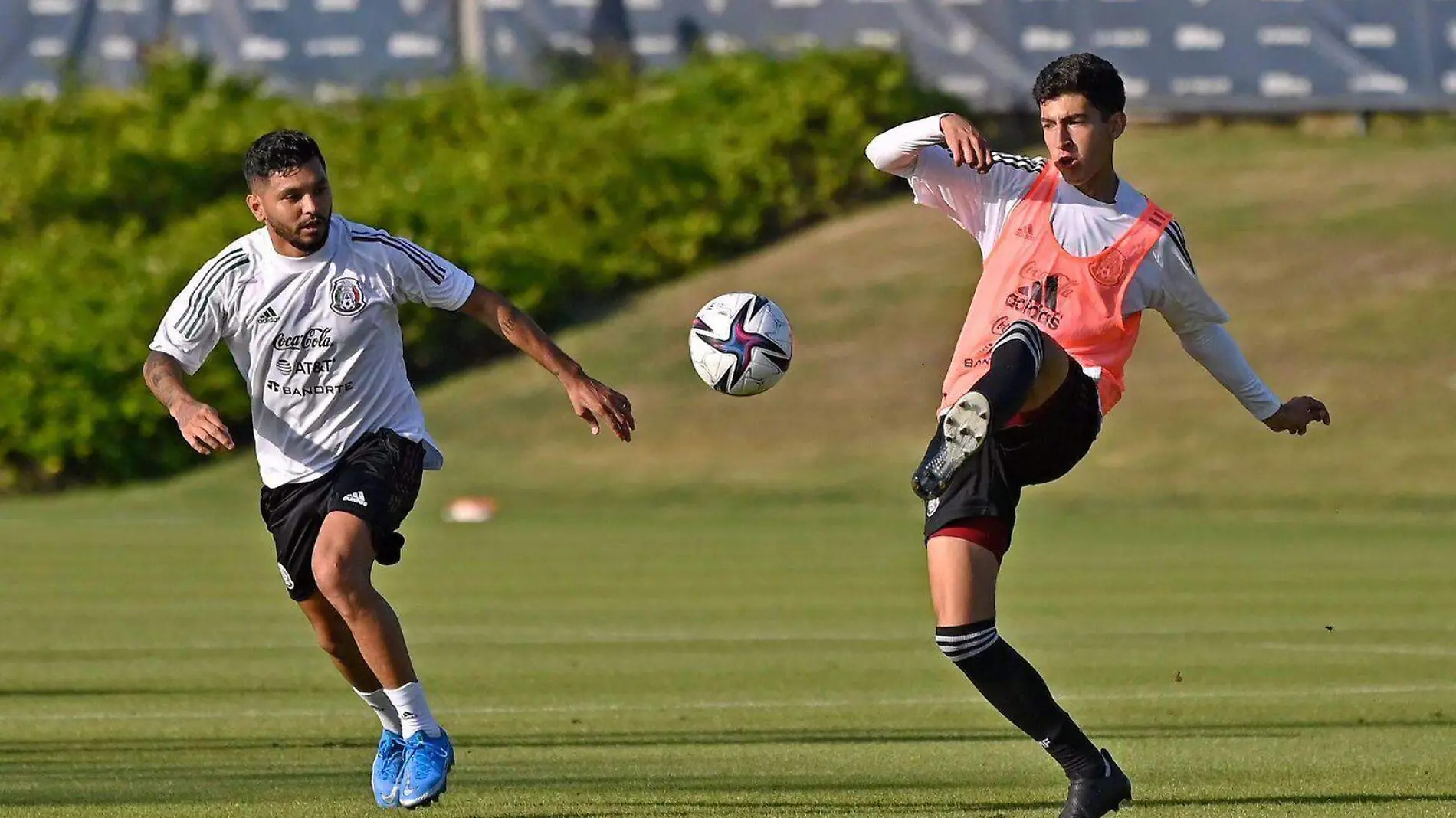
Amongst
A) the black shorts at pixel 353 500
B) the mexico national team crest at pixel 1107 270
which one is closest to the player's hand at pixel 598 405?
the black shorts at pixel 353 500

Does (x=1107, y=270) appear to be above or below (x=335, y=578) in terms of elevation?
above

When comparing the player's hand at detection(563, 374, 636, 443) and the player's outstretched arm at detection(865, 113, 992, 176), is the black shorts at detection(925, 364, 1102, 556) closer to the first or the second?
the player's outstretched arm at detection(865, 113, 992, 176)

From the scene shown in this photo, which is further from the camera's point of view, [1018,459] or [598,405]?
[598,405]

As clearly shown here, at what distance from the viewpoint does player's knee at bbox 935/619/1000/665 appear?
273 inches

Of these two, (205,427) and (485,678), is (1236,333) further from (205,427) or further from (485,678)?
(205,427)

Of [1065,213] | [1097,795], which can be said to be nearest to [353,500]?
[1065,213]

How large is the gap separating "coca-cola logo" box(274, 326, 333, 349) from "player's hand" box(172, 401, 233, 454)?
56 cm

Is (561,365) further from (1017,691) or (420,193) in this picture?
(420,193)

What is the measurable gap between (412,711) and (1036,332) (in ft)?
7.64

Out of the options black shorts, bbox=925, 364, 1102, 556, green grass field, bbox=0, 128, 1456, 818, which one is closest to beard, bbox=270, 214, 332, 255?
green grass field, bbox=0, 128, 1456, 818

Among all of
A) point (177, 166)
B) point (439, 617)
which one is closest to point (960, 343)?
point (439, 617)

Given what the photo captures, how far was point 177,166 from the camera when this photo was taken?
1209 inches

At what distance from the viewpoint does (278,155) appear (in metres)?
7.72

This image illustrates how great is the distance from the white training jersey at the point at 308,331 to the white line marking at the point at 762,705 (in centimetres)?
267
